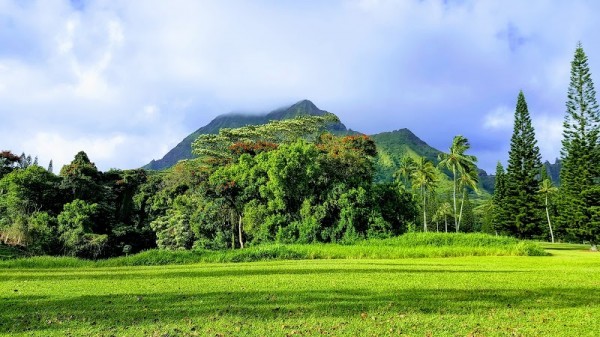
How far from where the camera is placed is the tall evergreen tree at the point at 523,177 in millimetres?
58094

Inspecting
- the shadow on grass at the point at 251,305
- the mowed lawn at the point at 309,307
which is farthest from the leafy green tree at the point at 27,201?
the shadow on grass at the point at 251,305

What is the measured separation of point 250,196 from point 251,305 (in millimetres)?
33202

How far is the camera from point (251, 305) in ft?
31.5

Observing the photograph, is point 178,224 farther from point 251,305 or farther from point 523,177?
point 523,177

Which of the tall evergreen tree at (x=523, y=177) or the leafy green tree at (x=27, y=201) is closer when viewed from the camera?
the leafy green tree at (x=27, y=201)

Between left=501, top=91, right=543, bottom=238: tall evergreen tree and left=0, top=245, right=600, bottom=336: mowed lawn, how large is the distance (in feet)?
161

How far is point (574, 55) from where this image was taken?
1930 inches

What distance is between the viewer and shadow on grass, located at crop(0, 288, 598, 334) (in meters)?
8.39

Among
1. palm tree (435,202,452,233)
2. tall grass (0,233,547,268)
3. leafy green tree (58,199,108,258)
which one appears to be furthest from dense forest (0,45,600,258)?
palm tree (435,202,452,233)

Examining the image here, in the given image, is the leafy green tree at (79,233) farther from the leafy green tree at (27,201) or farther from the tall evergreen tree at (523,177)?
the tall evergreen tree at (523,177)

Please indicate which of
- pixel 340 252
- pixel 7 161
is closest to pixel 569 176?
pixel 340 252

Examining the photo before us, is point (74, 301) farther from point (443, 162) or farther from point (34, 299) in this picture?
point (443, 162)

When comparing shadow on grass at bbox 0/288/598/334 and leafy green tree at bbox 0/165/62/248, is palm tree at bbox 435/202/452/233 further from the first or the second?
shadow on grass at bbox 0/288/598/334

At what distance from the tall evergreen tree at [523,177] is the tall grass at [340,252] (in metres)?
28.3
